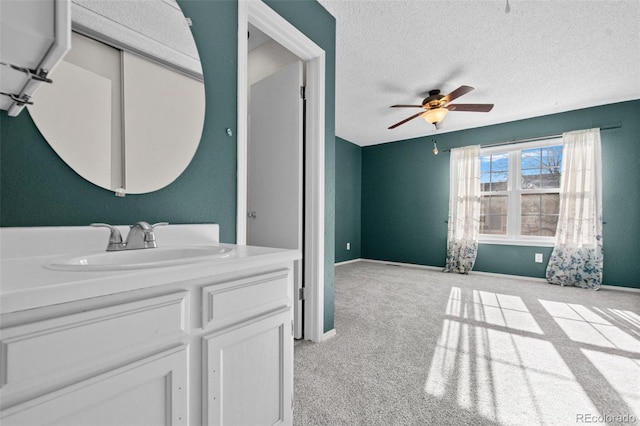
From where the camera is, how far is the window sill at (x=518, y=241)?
4051 millimetres

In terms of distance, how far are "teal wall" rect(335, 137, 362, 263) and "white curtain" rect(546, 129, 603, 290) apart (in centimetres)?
308

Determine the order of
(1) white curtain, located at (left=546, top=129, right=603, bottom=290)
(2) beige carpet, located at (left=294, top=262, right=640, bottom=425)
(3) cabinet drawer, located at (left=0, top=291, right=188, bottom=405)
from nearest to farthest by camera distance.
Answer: (3) cabinet drawer, located at (left=0, top=291, right=188, bottom=405), (2) beige carpet, located at (left=294, top=262, right=640, bottom=425), (1) white curtain, located at (left=546, top=129, right=603, bottom=290)

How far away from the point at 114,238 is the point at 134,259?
4.5 inches

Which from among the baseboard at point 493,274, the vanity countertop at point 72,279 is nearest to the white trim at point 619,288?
the baseboard at point 493,274

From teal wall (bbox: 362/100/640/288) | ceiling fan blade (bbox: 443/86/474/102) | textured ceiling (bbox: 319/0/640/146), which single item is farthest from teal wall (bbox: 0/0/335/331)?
teal wall (bbox: 362/100/640/288)

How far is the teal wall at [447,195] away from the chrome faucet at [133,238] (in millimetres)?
4777

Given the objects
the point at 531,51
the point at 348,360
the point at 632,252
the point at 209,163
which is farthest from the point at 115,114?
the point at 632,252

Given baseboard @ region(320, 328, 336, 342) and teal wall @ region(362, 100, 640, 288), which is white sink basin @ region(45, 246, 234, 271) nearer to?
baseboard @ region(320, 328, 336, 342)

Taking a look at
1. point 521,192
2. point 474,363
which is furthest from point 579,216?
point 474,363

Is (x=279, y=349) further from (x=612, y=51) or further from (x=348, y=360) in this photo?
(x=612, y=51)

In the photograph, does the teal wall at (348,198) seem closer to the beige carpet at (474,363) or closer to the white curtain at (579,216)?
the beige carpet at (474,363)

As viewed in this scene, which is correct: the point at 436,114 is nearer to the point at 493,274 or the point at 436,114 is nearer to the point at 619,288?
the point at 493,274

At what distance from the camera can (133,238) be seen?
968mm

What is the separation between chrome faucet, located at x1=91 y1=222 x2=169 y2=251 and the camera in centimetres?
95
